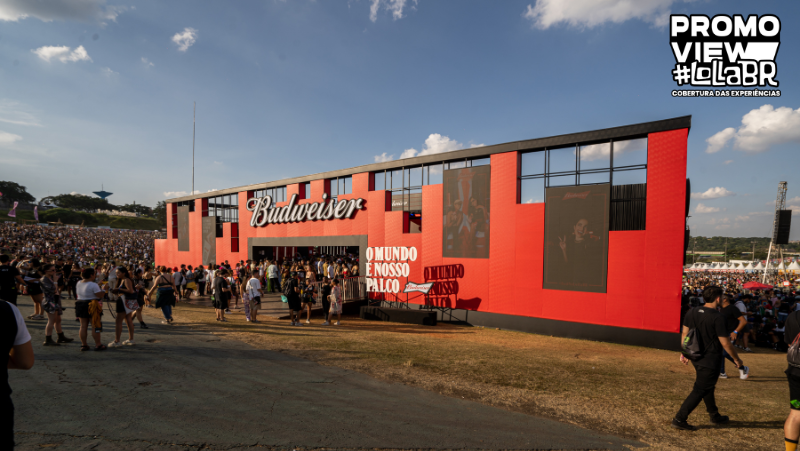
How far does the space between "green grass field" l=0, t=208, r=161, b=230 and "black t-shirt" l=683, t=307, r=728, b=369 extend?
119 meters

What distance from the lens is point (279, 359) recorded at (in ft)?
24.1

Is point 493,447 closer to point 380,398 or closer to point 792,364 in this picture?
point 380,398

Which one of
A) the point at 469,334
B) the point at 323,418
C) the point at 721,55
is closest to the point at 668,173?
the point at 721,55

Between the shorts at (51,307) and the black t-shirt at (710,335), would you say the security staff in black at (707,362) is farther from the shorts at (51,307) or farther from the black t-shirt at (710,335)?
the shorts at (51,307)

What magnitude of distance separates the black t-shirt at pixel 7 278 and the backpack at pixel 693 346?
13976 millimetres

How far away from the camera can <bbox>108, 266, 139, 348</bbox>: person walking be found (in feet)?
25.4

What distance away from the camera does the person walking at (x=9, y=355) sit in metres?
2.24

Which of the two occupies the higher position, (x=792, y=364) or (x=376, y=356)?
(x=792, y=364)

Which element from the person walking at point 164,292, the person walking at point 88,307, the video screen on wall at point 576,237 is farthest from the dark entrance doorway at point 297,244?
the person walking at point 88,307

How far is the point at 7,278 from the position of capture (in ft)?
27.4

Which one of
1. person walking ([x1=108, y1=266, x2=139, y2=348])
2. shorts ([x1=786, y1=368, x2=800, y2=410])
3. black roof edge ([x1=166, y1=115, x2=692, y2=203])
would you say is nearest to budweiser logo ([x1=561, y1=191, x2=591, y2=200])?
black roof edge ([x1=166, y1=115, x2=692, y2=203])

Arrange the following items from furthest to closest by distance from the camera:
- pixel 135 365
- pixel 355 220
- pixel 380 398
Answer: pixel 355 220, pixel 135 365, pixel 380 398

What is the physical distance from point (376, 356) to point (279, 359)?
212 centimetres

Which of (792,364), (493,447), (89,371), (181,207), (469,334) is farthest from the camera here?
(181,207)
